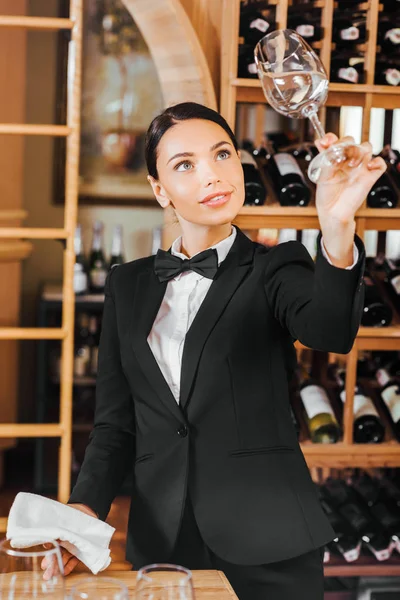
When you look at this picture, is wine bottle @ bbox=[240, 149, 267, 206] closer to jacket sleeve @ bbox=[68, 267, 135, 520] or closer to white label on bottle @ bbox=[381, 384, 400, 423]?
white label on bottle @ bbox=[381, 384, 400, 423]

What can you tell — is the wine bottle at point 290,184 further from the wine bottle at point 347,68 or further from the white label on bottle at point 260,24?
the white label on bottle at point 260,24

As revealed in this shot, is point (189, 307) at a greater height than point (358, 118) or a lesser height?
lesser

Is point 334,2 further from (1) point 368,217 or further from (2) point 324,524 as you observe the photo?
(2) point 324,524

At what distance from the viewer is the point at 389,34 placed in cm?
270

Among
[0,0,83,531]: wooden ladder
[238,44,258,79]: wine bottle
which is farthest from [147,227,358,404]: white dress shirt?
[238,44,258,79]: wine bottle

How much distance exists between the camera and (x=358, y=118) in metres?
Answer: 4.48

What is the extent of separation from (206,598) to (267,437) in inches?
14.3

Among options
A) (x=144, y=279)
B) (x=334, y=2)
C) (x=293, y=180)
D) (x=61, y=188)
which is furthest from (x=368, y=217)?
(x=61, y=188)

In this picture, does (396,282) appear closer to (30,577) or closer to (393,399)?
(393,399)

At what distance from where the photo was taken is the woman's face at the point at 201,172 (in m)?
1.38

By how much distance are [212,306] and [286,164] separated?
1313 millimetres

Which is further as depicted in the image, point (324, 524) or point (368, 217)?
point (368, 217)

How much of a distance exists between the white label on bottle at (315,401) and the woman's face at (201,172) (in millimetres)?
1392

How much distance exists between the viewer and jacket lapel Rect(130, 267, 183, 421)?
140 centimetres
